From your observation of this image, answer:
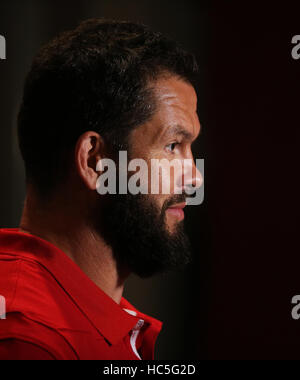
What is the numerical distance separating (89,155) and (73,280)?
0.24 m

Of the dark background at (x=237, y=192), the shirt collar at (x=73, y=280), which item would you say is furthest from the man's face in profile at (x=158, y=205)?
the dark background at (x=237, y=192)

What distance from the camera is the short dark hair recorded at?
944mm

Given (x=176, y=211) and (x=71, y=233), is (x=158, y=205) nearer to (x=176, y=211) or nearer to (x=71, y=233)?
(x=176, y=211)

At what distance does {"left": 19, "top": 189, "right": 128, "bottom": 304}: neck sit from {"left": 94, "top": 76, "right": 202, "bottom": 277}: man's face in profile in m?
0.03

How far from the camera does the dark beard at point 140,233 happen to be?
0.97 meters

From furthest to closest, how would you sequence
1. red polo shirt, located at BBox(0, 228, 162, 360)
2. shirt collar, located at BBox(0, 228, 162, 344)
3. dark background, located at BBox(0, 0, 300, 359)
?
1. dark background, located at BBox(0, 0, 300, 359)
2. shirt collar, located at BBox(0, 228, 162, 344)
3. red polo shirt, located at BBox(0, 228, 162, 360)

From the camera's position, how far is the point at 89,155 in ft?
3.11

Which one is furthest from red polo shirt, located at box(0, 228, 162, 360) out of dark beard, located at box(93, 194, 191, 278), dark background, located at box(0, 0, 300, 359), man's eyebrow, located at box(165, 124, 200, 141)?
dark background, located at box(0, 0, 300, 359)

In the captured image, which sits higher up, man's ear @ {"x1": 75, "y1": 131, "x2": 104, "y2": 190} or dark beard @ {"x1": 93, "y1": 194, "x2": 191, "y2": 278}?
man's ear @ {"x1": 75, "y1": 131, "x2": 104, "y2": 190}

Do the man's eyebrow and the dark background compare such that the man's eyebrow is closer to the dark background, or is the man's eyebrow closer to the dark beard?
the dark beard

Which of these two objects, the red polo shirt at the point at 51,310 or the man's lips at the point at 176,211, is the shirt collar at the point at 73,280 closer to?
the red polo shirt at the point at 51,310

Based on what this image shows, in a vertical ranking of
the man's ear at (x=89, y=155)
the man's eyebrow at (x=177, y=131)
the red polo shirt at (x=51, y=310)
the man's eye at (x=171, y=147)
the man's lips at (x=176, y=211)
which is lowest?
the red polo shirt at (x=51, y=310)

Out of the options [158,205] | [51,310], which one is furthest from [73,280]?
[158,205]

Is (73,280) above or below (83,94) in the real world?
below
